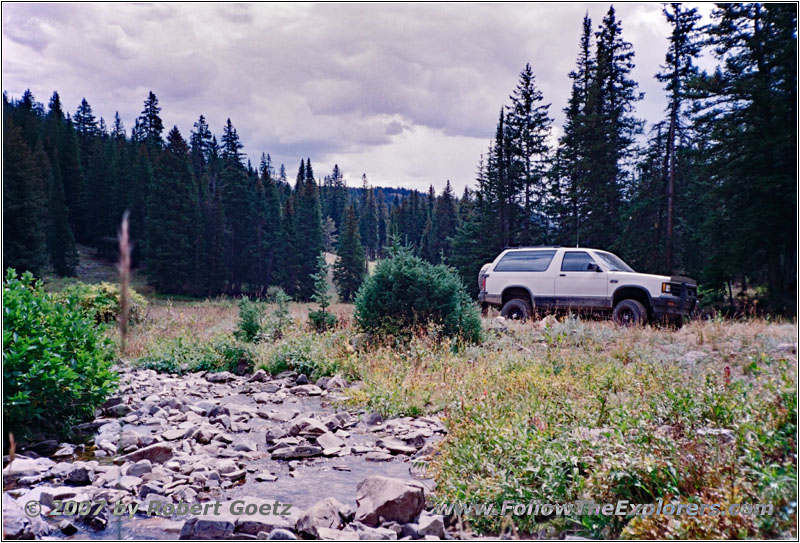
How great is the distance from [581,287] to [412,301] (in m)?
4.81

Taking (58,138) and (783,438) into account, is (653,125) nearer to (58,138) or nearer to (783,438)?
(783,438)

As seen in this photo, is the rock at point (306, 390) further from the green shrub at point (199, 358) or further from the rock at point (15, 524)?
the rock at point (15, 524)

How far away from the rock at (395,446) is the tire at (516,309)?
8512 millimetres

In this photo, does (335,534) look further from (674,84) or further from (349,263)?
(349,263)

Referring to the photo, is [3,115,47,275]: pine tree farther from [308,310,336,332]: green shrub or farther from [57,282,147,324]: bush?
[308,310,336,332]: green shrub

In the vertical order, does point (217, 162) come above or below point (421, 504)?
above

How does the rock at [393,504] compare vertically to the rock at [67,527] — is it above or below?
above

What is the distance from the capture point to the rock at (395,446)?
5500 mm

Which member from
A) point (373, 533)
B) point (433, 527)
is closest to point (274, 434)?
point (373, 533)

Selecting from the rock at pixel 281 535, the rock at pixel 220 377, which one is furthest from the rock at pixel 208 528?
the rock at pixel 220 377

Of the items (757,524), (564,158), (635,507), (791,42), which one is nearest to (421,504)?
(635,507)

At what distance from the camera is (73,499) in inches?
153

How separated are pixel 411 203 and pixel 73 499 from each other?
87.6 meters

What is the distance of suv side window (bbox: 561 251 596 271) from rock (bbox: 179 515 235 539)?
37.4ft
